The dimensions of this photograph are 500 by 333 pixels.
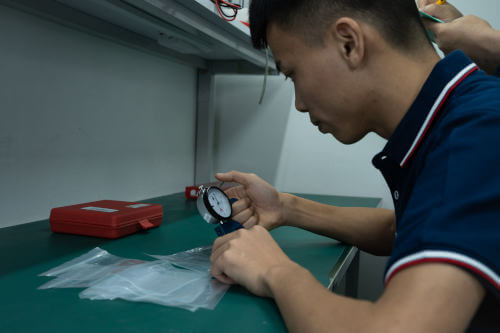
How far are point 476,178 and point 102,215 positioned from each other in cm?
95

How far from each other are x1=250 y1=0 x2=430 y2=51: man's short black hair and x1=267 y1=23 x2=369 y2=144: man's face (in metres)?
0.02

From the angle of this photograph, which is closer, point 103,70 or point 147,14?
point 147,14

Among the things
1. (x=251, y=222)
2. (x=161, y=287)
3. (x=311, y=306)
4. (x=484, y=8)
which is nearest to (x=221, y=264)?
(x=161, y=287)

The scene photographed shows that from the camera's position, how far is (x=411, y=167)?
73 cm

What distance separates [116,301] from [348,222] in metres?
0.73

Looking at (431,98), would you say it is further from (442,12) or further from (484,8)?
(484,8)

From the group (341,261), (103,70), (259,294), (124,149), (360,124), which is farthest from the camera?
(124,149)

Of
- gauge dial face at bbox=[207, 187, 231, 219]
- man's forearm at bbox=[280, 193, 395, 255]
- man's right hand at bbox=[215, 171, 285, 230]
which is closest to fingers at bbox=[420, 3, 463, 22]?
man's forearm at bbox=[280, 193, 395, 255]

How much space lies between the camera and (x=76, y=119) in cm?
144

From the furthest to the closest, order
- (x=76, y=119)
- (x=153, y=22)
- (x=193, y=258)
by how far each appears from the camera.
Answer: (x=76, y=119), (x=153, y=22), (x=193, y=258)

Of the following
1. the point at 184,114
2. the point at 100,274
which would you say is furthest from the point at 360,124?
the point at 184,114

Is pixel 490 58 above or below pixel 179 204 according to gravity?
above

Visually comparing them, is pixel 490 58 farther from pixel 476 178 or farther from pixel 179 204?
pixel 179 204

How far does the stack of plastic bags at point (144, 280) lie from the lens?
0.68 metres
